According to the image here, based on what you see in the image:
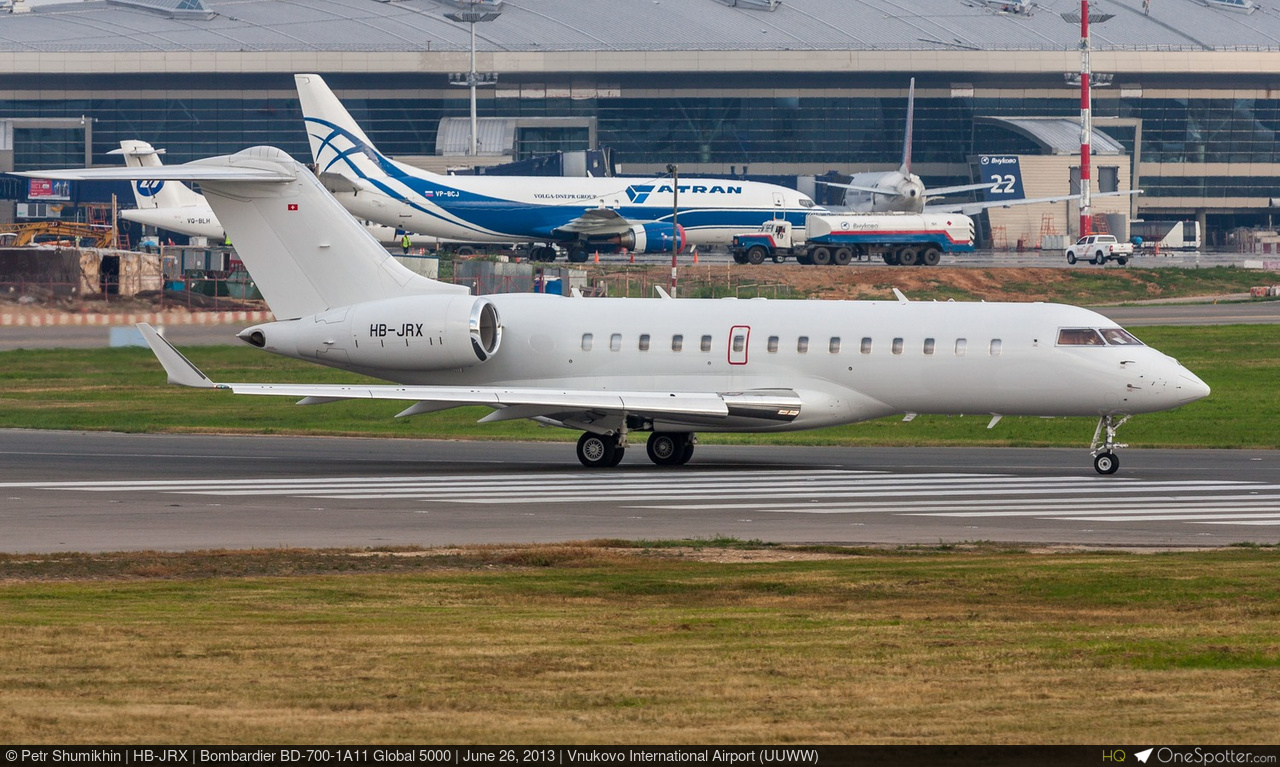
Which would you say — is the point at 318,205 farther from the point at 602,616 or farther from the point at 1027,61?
the point at 1027,61

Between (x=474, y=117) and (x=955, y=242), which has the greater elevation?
(x=474, y=117)

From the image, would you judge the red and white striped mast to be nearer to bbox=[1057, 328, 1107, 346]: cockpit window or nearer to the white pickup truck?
the white pickup truck

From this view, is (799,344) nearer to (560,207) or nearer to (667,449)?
(667,449)

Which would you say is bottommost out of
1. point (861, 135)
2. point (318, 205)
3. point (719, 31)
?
point (318, 205)

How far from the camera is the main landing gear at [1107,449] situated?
2961 centimetres

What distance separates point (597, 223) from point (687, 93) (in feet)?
191

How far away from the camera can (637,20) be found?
5871 inches

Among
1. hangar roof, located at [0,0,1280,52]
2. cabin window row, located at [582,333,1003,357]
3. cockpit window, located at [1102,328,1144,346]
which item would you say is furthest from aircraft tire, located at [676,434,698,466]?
hangar roof, located at [0,0,1280,52]

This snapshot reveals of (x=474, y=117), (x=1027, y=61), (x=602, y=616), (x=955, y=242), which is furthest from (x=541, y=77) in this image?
(x=602, y=616)

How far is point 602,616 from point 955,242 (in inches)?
3052

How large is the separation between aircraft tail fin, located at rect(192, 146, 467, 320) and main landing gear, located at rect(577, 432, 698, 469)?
4268 mm

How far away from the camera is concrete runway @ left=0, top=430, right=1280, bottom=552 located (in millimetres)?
22203
